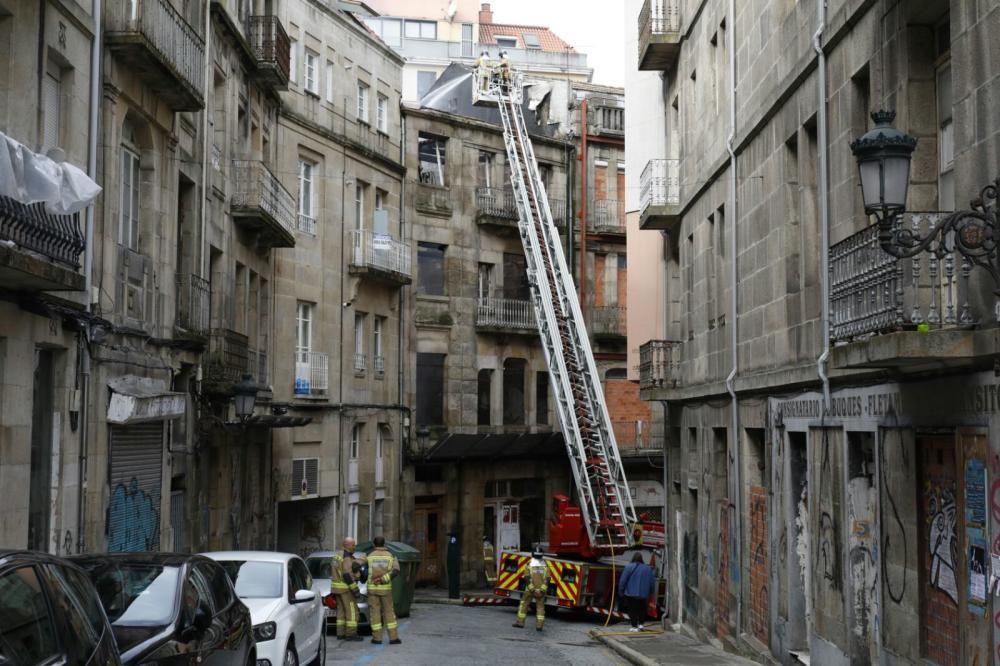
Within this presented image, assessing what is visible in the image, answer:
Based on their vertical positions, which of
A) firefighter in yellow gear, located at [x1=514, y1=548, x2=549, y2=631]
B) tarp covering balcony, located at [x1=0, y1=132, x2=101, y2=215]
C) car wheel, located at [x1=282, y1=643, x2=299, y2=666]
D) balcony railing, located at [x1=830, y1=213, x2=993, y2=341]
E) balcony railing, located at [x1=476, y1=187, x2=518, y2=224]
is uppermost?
balcony railing, located at [x1=476, y1=187, x2=518, y2=224]

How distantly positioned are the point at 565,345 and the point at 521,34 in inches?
1361

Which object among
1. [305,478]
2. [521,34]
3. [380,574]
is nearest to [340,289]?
[305,478]

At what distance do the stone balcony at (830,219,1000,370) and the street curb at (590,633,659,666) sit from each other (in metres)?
8.46

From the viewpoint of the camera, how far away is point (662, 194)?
26.3 m

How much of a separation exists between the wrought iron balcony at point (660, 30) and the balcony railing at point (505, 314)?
15448mm

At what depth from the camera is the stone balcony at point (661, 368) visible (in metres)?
25.9

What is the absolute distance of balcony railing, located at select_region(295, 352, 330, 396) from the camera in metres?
32.0

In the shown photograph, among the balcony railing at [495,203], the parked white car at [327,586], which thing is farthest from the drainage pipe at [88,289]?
the balcony railing at [495,203]

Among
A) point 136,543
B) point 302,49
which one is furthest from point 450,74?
point 136,543

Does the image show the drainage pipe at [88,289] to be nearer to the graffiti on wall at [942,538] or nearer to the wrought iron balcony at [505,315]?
the graffiti on wall at [942,538]

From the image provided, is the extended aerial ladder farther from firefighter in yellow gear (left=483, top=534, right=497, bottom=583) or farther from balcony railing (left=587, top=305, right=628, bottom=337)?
firefighter in yellow gear (left=483, top=534, right=497, bottom=583)

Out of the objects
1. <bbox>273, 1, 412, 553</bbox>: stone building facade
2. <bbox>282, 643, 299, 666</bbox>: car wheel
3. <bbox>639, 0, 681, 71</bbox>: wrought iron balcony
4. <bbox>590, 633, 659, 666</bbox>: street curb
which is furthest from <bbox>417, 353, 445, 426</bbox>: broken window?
<bbox>282, 643, 299, 666</bbox>: car wheel

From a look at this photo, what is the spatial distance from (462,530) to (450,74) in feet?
53.3

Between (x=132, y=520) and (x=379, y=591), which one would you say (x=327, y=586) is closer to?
(x=379, y=591)
